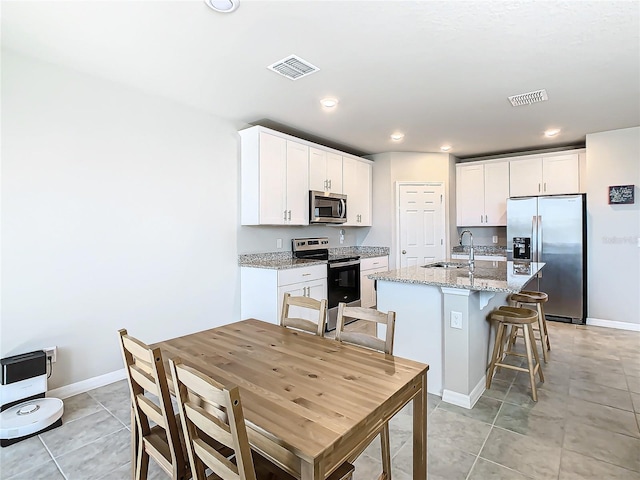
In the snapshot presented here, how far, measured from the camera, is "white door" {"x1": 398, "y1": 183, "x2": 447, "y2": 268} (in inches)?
218

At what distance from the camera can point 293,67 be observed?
2633 mm

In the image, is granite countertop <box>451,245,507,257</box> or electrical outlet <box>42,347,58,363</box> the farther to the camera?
granite countertop <box>451,245,507,257</box>

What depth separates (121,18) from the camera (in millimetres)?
2025

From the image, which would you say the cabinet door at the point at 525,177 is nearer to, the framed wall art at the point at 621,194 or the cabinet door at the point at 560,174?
the cabinet door at the point at 560,174

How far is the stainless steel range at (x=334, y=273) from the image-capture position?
4.29 m

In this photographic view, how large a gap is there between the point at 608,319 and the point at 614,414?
2.73 meters

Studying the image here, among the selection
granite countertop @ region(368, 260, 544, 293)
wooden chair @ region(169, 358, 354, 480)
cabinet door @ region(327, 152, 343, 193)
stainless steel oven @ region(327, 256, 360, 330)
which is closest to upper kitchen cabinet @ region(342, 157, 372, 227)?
cabinet door @ region(327, 152, 343, 193)

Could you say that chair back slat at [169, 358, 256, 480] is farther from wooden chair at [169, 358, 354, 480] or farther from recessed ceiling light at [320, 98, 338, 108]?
recessed ceiling light at [320, 98, 338, 108]

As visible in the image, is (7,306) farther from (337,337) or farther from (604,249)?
(604,249)

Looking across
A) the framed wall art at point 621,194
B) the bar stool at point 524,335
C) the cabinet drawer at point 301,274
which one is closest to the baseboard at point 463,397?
the bar stool at point 524,335

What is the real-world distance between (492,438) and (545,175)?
435 cm

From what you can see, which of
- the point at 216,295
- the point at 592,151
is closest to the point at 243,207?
the point at 216,295

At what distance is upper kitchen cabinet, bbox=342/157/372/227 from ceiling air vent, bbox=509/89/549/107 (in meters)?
2.29

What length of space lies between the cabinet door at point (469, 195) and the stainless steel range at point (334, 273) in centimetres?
226
